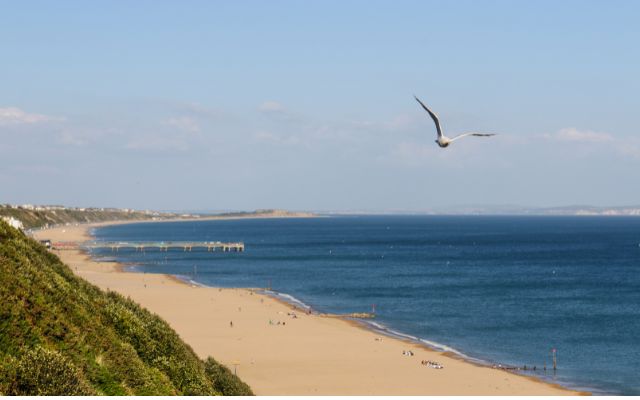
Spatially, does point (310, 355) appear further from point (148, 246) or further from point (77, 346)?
point (148, 246)

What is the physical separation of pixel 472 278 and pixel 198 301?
43.3 m

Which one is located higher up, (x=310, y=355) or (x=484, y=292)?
(x=484, y=292)

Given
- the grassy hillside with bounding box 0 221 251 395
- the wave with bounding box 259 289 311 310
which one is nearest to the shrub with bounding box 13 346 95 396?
the grassy hillside with bounding box 0 221 251 395

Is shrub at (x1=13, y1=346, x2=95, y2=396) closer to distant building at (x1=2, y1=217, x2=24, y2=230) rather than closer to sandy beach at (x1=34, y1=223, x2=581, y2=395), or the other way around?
distant building at (x1=2, y1=217, x2=24, y2=230)

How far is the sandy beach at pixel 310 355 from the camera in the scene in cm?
3991

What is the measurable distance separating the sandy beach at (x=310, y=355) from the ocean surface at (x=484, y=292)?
12.7 feet

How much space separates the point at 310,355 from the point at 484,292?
42.0m

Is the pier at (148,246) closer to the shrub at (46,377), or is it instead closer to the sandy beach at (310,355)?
the sandy beach at (310,355)

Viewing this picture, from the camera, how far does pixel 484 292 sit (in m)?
85.2

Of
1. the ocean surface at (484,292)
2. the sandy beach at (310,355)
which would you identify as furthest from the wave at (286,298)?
the sandy beach at (310,355)

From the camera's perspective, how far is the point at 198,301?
73.4 metres

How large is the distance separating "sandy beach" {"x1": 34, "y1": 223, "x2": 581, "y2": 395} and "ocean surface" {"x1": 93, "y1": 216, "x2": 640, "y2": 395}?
387cm

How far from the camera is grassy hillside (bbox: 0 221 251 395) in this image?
48.3 ft

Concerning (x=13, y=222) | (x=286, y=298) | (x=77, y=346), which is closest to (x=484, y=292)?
(x=286, y=298)
